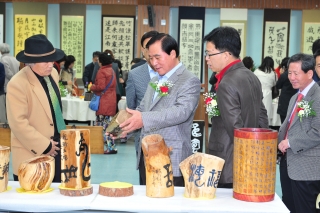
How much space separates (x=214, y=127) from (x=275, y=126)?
7961 mm

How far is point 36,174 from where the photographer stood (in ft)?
7.91

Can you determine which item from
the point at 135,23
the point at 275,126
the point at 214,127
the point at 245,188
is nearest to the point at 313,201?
the point at 214,127

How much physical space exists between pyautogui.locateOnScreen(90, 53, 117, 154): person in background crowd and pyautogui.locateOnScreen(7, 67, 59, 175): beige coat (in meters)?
4.63

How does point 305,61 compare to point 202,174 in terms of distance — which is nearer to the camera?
point 202,174

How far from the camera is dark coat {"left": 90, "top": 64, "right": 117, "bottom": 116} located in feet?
26.3

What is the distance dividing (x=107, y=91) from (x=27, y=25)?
16.1ft

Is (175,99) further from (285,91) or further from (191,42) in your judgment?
(191,42)

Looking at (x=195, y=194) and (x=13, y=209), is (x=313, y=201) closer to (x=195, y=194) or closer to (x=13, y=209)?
(x=195, y=194)

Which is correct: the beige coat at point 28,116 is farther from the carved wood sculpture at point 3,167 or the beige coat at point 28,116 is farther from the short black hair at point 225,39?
the short black hair at point 225,39

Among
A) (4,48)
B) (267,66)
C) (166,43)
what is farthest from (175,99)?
(267,66)

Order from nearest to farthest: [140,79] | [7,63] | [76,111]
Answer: [140,79] < [7,63] < [76,111]

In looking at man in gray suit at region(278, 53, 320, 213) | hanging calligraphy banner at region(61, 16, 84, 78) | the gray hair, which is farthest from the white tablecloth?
man in gray suit at region(278, 53, 320, 213)

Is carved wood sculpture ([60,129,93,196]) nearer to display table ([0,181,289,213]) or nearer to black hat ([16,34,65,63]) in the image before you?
display table ([0,181,289,213])

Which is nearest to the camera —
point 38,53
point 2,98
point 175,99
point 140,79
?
point 175,99
